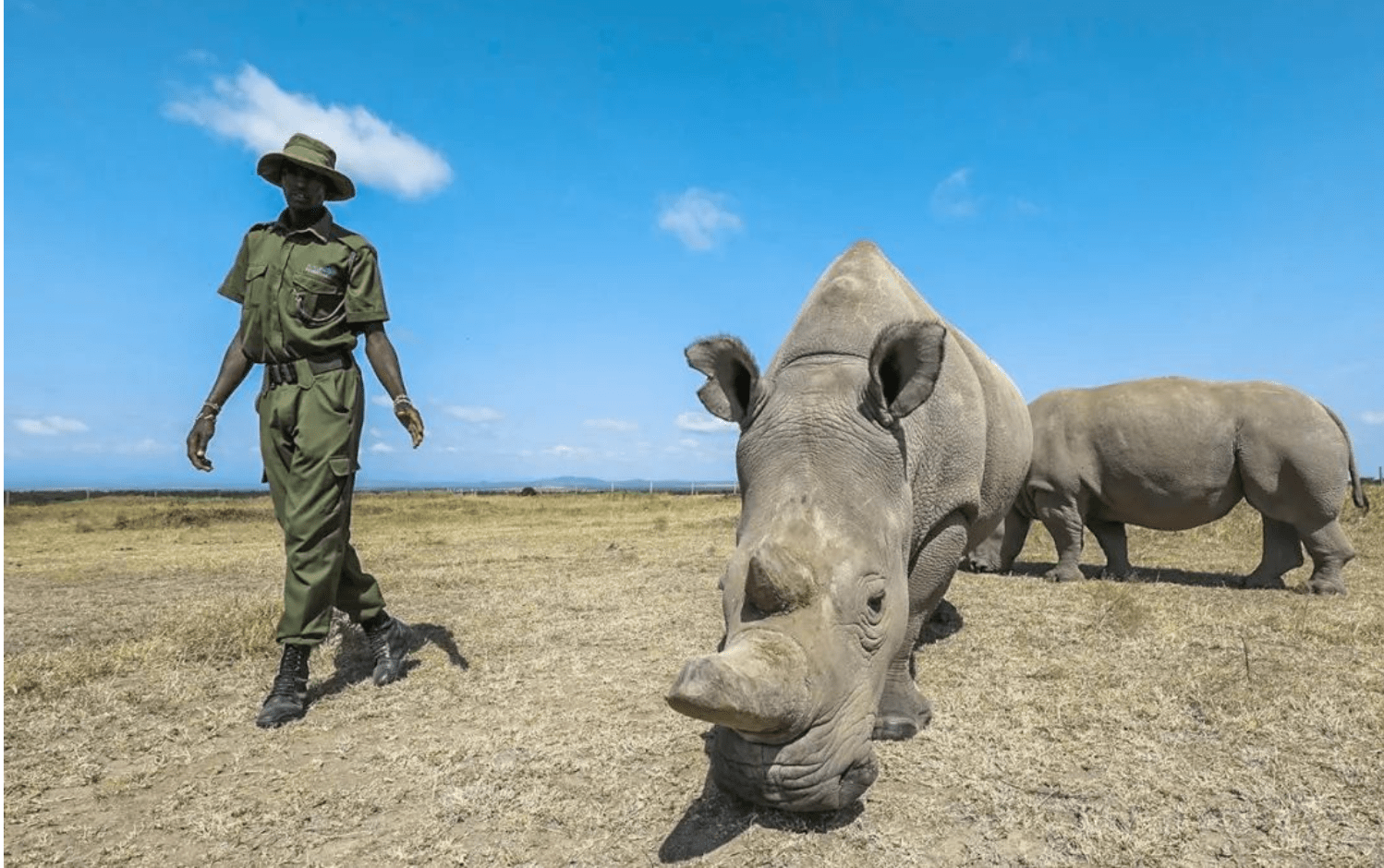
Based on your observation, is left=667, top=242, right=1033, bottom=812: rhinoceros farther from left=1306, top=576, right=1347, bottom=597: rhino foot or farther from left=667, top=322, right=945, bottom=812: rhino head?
left=1306, top=576, right=1347, bottom=597: rhino foot

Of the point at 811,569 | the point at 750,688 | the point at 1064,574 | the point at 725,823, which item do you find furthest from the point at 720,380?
the point at 1064,574

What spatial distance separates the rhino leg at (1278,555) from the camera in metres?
8.58

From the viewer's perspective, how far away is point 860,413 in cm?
332

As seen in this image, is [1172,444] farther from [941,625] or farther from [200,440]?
[200,440]

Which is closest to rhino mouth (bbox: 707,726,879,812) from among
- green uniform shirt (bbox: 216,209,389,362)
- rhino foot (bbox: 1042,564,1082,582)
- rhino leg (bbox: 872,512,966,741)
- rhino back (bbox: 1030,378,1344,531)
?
rhino leg (bbox: 872,512,966,741)

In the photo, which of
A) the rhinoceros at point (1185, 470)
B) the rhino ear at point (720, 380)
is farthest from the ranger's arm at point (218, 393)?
the rhinoceros at point (1185, 470)

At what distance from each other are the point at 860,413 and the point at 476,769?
2304 mm

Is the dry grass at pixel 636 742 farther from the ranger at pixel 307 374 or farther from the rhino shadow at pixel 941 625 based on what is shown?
the ranger at pixel 307 374

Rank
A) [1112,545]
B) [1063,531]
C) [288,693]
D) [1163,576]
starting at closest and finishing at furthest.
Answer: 1. [288,693]
2. [1063,531]
3. [1163,576]
4. [1112,545]

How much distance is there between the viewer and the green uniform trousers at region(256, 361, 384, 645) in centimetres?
450

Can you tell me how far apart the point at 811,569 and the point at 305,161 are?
3783mm

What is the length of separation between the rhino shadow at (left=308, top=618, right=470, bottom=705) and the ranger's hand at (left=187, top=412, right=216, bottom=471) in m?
1.56

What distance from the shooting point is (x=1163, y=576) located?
9.29m

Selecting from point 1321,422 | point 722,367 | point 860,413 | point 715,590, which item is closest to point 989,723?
point 860,413
